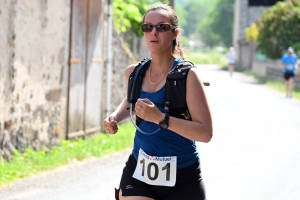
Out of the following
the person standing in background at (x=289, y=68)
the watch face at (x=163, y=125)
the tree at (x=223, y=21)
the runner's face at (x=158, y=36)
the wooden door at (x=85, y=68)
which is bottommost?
the tree at (x=223, y=21)

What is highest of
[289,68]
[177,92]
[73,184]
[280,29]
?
[177,92]

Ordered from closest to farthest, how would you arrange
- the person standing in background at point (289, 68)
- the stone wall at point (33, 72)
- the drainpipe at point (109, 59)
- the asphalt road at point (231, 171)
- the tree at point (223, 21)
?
the asphalt road at point (231, 171)
the stone wall at point (33, 72)
the drainpipe at point (109, 59)
the person standing in background at point (289, 68)
the tree at point (223, 21)

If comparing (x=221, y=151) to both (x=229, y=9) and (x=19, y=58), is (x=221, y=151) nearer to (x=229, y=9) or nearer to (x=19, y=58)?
(x=19, y=58)

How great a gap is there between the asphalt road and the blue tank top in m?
0.44

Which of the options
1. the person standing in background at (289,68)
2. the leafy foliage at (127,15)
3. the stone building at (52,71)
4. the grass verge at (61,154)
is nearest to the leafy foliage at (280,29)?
the person standing in background at (289,68)

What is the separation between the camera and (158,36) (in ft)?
13.9

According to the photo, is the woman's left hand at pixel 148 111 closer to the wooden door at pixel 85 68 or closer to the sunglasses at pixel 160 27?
the sunglasses at pixel 160 27

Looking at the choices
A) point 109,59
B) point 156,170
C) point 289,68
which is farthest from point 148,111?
point 289,68

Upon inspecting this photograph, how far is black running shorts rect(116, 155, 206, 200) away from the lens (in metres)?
4.18

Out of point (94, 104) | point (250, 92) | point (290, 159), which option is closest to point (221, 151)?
point (290, 159)

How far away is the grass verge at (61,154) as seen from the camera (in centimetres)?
948

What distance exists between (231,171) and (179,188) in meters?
6.29

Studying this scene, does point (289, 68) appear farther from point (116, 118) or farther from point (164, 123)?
point (164, 123)

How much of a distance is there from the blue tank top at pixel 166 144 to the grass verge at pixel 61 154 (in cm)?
491
